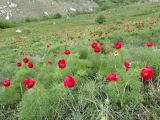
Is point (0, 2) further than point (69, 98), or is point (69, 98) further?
point (0, 2)

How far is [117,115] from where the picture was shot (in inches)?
139

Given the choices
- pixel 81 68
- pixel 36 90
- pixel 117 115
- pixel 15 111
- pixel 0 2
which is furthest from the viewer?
pixel 0 2

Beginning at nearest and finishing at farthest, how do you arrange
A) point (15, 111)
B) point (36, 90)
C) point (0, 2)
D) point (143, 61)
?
1. point (36, 90)
2. point (15, 111)
3. point (143, 61)
4. point (0, 2)

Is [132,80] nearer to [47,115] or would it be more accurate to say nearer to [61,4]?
[47,115]

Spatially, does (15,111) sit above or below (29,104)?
below

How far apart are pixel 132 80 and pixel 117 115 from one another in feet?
1.91

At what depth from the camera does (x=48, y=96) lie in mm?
3828

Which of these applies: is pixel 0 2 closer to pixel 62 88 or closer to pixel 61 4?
pixel 61 4

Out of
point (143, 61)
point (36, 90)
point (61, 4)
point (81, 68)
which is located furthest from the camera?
point (61, 4)

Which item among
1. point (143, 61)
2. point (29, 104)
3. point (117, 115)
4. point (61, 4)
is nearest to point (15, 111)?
point (29, 104)

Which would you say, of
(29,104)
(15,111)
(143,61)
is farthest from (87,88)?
(143,61)

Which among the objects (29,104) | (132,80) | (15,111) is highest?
(132,80)

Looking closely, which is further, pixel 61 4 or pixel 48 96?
pixel 61 4

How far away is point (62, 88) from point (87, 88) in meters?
0.34
